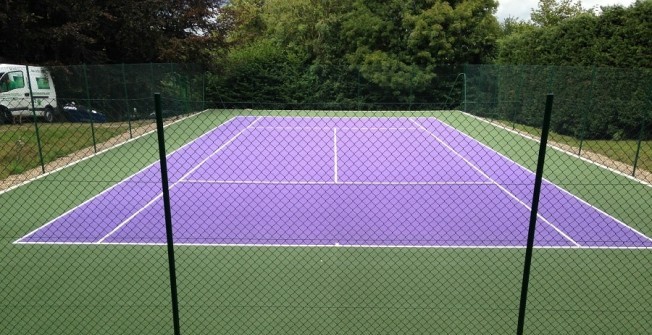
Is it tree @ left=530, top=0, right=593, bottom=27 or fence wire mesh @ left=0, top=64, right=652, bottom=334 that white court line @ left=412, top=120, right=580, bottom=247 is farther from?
tree @ left=530, top=0, right=593, bottom=27

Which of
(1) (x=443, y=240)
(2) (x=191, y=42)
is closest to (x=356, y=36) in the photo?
(2) (x=191, y=42)

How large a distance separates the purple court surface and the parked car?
271cm

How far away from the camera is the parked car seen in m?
14.3

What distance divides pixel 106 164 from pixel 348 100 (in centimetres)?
1682

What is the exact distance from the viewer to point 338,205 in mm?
9148

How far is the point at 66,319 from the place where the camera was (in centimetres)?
485

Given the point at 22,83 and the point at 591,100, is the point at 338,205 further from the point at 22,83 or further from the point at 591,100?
the point at 22,83

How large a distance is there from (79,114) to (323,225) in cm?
1033

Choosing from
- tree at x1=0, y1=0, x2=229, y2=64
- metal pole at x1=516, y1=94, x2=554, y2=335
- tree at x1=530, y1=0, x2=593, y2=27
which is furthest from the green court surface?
tree at x1=530, y1=0, x2=593, y2=27

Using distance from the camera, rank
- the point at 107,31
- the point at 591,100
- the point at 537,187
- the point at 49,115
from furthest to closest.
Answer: the point at 107,31 < the point at 591,100 < the point at 49,115 < the point at 537,187

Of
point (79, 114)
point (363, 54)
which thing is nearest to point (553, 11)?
point (363, 54)

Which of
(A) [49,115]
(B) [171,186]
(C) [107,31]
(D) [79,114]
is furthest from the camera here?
(C) [107,31]

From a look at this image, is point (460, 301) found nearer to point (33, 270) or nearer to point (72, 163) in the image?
point (33, 270)

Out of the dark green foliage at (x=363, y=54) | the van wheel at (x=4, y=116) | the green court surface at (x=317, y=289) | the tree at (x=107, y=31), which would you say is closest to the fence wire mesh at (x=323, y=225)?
the green court surface at (x=317, y=289)
